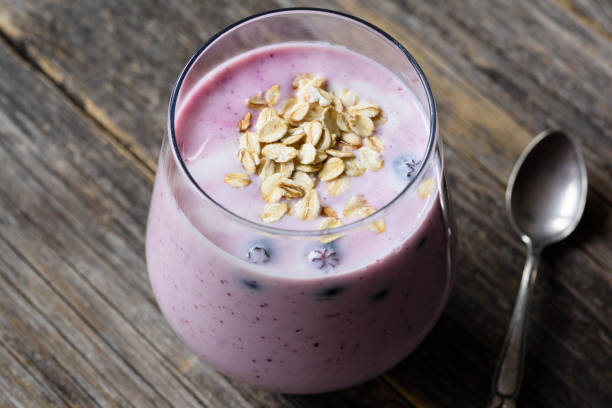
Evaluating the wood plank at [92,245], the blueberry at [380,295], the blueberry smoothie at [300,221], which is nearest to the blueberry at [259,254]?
the blueberry smoothie at [300,221]

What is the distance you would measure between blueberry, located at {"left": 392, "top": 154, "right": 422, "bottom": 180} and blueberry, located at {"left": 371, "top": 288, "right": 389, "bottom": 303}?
0.39 ft

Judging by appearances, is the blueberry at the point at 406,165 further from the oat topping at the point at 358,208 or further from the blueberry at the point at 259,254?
the blueberry at the point at 259,254

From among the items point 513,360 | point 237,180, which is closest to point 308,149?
point 237,180

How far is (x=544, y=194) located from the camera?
121 centimetres

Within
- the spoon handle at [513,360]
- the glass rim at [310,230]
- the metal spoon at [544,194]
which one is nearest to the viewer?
the glass rim at [310,230]

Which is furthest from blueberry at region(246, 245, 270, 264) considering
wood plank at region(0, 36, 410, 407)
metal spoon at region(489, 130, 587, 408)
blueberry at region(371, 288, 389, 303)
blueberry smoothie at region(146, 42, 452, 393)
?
metal spoon at region(489, 130, 587, 408)

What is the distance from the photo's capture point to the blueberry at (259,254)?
2.53 ft

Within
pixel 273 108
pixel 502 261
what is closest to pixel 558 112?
pixel 502 261

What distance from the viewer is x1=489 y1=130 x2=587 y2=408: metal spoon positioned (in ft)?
3.86

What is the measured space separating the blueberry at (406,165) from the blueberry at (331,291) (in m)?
0.14

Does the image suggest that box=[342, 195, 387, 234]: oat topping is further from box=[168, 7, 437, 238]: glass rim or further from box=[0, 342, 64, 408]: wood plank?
box=[0, 342, 64, 408]: wood plank

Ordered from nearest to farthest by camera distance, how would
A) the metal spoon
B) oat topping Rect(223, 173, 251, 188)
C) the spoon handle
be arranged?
oat topping Rect(223, 173, 251, 188) → the spoon handle → the metal spoon

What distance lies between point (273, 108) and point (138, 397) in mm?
443

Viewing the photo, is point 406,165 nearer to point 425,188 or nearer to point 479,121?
point 425,188
